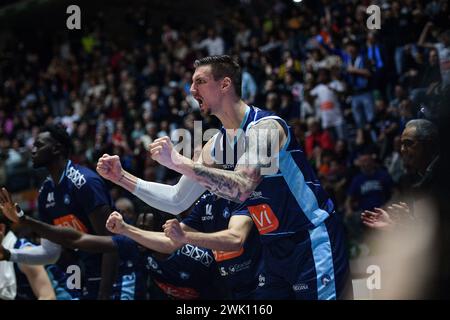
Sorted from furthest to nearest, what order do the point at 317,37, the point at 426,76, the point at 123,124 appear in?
the point at 123,124 < the point at 317,37 < the point at 426,76

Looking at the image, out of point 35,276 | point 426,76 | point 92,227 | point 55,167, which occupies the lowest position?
point 35,276

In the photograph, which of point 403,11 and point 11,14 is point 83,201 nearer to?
point 403,11

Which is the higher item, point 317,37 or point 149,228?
point 317,37

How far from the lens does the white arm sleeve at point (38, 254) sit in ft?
24.0

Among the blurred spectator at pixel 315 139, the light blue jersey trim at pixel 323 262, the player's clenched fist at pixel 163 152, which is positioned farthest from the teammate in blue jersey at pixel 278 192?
the blurred spectator at pixel 315 139

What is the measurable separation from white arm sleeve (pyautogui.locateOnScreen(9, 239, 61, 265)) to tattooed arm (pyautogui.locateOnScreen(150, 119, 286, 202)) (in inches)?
120

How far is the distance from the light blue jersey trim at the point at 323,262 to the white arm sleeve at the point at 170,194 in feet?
2.87

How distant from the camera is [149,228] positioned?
6910 mm

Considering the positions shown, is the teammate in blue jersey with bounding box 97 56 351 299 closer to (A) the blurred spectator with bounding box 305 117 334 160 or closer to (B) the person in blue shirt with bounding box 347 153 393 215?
(B) the person in blue shirt with bounding box 347 153 393 215

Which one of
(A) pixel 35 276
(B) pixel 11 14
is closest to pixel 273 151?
(A) pixel 35 276

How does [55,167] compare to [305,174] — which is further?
[55,167]

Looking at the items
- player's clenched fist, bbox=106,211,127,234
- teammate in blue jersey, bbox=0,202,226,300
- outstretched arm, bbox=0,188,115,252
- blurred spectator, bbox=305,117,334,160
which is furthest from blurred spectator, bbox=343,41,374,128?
player's clenched fist, bbox=106,211,127,234

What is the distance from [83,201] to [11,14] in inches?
745
